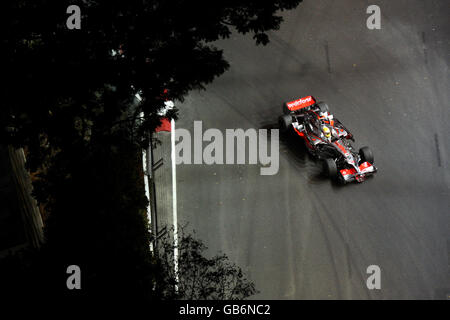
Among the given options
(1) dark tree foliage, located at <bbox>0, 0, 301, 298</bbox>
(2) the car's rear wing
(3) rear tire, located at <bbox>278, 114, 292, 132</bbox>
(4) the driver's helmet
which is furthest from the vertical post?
(4) the driver's helmet

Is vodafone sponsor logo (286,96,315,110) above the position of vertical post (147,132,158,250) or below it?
above

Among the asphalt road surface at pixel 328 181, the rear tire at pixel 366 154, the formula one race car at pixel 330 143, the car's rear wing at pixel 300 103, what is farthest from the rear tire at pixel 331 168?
the car's rear wing at pixel 300 103

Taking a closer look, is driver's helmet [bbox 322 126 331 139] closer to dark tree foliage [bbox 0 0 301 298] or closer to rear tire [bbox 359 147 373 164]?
rear tire [bbox 359 147 373 164]

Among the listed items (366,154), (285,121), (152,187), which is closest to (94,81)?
(152,187)

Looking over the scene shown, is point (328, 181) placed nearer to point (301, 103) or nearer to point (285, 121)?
point (285, 121)

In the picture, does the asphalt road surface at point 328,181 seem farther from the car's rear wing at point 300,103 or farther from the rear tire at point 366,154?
the car's rear wing at point 300,103

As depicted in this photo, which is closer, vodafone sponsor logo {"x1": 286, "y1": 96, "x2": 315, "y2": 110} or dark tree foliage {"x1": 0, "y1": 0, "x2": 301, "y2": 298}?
dark tree foliage {"x1": 0, "y1": 0, "x2": 301, "y2": 298}

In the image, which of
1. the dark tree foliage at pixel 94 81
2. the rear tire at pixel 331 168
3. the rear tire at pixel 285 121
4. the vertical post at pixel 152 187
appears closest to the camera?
the dark tree foliage at pixel 94 81
